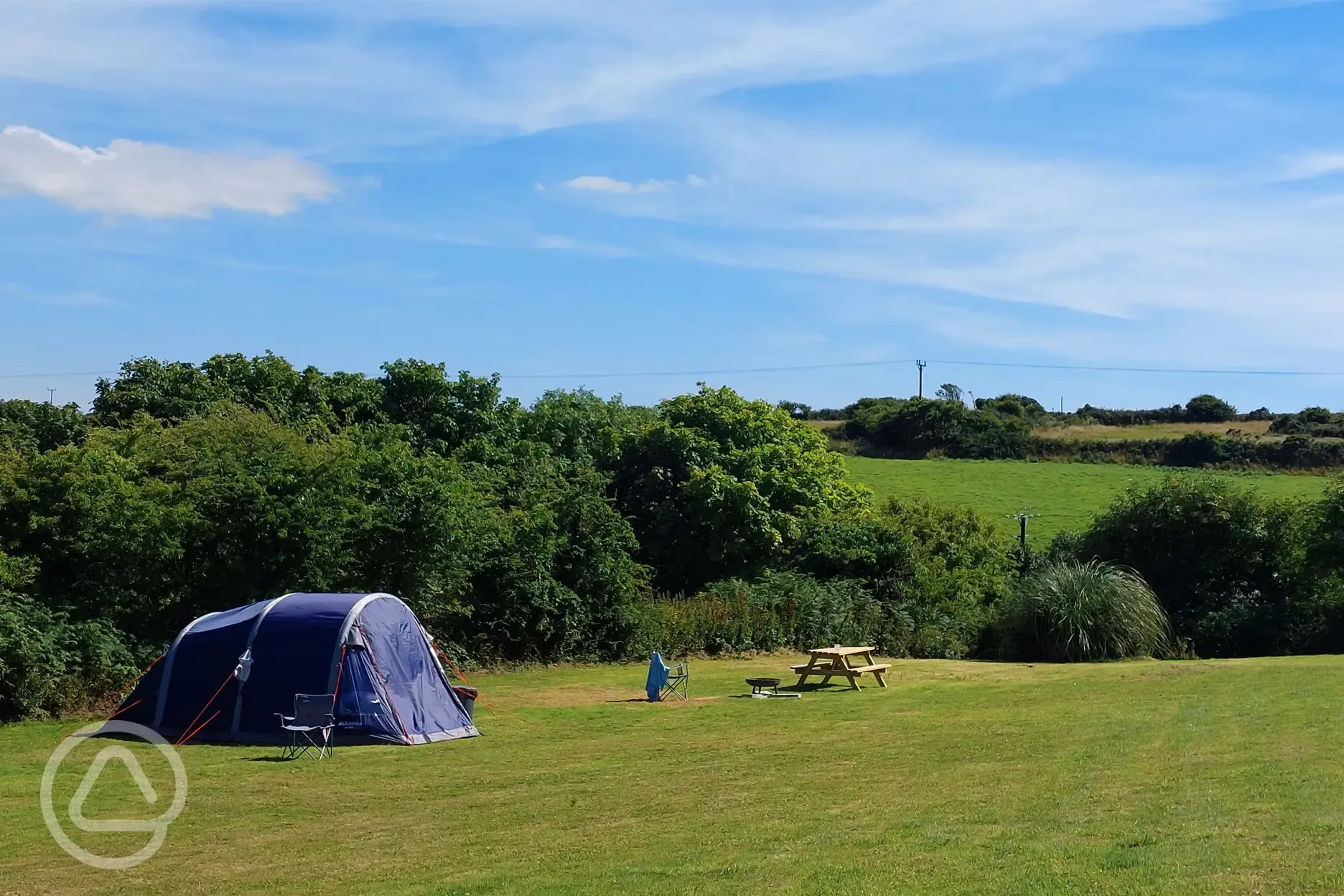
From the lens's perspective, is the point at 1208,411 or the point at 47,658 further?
the point at 1208,411

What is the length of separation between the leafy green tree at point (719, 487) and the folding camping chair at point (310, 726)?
75.3 feet

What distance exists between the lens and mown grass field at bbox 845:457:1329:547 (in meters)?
53.7

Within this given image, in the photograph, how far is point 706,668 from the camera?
90.8 ft

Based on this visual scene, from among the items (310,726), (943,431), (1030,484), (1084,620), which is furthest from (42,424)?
(943,431)

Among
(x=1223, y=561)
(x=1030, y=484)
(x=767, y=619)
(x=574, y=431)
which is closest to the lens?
(x=767, y=619)

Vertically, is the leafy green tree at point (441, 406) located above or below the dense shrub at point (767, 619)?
above

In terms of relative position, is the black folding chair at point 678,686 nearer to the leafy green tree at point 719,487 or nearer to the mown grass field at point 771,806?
the mown grass field at point 771,806

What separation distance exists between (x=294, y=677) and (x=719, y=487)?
22.8m

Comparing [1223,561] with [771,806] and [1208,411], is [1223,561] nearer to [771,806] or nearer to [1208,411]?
[771,806]

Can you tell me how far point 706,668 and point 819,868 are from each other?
19.5m

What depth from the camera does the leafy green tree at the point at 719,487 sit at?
1516 inches

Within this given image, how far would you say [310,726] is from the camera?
1570cm

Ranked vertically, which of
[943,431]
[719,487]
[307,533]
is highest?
[943,431]

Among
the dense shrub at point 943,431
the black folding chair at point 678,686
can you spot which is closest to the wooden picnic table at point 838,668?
the black folding chair at point 678,686
